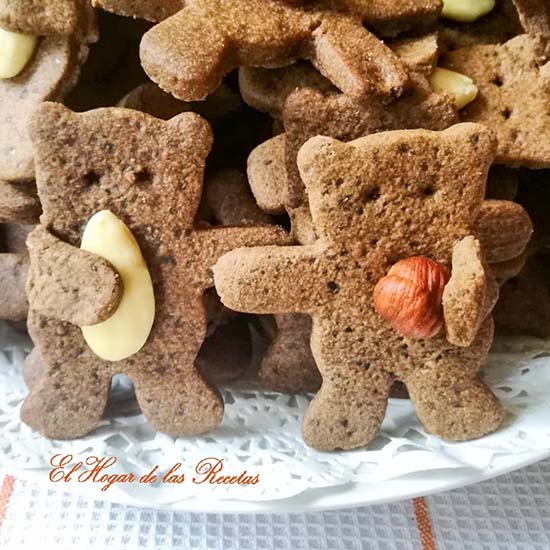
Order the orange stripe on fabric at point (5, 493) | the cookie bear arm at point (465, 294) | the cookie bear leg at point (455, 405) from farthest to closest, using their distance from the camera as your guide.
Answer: the orange stripe on fabric at point (5, 493), the cookie bear leg at point (455, 405), the cookie bear arm at point (465, 294)

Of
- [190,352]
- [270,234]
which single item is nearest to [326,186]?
[270,234]

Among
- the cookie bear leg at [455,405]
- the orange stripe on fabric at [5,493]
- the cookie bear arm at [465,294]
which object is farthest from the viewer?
the orange stripe on fabric at [5,493]

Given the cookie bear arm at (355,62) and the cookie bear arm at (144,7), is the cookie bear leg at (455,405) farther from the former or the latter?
the cookie bear arm at (144,7)

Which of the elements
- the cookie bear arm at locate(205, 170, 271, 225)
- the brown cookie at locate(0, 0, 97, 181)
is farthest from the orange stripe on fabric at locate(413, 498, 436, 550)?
the brown cookie at locate(0, 0, 97, 181)

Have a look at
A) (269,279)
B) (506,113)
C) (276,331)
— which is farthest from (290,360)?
(506,113)

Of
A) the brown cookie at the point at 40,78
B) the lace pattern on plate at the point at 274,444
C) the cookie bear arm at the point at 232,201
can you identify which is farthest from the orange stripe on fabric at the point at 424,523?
the brown cookie at the point at 40,78

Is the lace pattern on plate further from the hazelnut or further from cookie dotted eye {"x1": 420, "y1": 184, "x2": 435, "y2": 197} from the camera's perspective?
cookie dotted eye {"x1": 420, "y1": 184, "x2": 435, "y2": 197}

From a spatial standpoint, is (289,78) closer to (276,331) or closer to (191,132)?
(191,132)

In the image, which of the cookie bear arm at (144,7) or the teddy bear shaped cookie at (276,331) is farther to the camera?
the teddy bear shaped cookie at (276,331)
